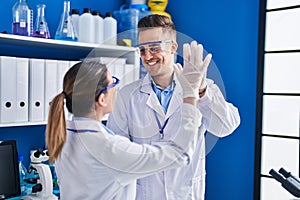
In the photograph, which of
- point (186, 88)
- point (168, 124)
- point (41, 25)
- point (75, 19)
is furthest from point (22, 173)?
point (186, 88)

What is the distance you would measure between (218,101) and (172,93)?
6.7 inches

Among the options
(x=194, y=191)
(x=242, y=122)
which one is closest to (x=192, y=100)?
(x=194, y=191)

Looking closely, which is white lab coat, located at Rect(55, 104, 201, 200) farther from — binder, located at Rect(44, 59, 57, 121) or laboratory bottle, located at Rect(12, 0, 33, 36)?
laboratory bottle, located at Rect(12, 0, 33, 36)

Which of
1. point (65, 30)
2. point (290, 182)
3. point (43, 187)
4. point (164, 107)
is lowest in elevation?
point (43, 187)

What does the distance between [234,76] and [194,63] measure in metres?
1.46

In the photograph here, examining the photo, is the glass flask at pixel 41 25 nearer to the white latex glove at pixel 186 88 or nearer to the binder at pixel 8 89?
the binder at pixel 8 89

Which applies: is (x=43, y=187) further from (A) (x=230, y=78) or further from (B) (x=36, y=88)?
(A) (x=230, y=78)

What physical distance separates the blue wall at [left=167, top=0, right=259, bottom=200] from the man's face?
52.0 inches

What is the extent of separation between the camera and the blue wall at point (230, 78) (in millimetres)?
2242

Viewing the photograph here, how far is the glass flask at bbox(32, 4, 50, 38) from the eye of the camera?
2.03 meters

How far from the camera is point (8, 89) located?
1806 millimetres

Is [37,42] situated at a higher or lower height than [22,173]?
higher

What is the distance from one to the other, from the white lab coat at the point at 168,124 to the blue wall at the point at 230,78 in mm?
887

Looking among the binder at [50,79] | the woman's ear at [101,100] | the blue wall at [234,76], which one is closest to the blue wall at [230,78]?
the blue wall at [234,76]
